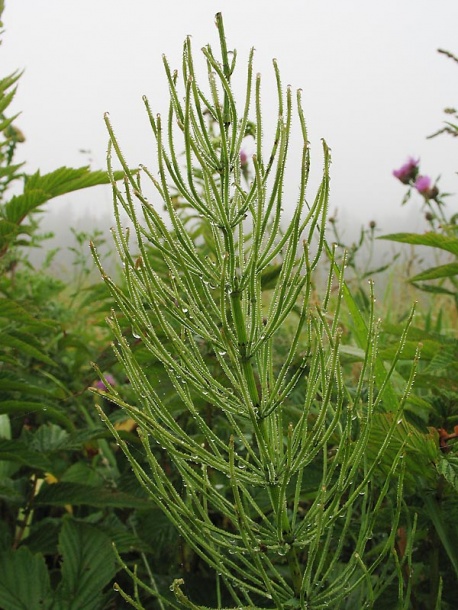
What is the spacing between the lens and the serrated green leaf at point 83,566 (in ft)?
3.82

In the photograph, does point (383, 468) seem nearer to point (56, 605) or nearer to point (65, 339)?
point (56, 605)

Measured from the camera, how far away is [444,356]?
120 centimetres

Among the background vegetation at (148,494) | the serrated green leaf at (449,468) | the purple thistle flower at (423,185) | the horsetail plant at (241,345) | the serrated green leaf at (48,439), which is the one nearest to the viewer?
the horsetail plant at (241,345)

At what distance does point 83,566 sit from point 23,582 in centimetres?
10

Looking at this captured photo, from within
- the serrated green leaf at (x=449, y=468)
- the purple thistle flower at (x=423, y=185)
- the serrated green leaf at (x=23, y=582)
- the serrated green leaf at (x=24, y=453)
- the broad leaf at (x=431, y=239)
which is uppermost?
the purple thistle flower at (x=423, y=185)

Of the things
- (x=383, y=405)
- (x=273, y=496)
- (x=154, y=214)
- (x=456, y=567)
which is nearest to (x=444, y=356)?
(x=383, y=405)

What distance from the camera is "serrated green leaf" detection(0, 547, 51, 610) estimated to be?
1.15 metres

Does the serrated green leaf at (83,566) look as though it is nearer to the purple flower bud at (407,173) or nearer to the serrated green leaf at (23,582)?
the serrated green leaf at (23,582)

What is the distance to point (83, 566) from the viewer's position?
1.21m

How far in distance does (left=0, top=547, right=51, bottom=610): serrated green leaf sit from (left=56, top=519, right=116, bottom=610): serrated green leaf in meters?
0.03

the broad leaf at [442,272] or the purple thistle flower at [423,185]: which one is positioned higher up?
the purple thistle flower at [423,185]

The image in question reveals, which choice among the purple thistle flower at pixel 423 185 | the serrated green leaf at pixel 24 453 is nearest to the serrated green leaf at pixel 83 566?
the serrated green leaf at pixel 24 453

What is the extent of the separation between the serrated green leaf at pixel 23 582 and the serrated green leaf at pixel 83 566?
3 centimetres

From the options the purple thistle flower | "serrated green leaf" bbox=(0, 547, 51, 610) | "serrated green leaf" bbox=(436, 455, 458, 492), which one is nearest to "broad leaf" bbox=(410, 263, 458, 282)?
"serrated green leaf" bbox=(436, 455, 458, 492)
